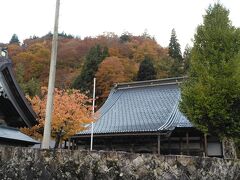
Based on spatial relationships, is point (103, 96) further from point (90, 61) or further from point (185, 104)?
point (185, 104)

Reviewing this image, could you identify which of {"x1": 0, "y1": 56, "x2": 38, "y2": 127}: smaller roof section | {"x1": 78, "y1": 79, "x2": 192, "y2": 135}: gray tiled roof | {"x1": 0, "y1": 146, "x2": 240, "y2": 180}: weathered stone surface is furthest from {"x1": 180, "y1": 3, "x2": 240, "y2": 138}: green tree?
{"x1": 0, "y1": 56, "x2": 38, "y2": 127}: smaller roof section

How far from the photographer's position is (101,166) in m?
6.99

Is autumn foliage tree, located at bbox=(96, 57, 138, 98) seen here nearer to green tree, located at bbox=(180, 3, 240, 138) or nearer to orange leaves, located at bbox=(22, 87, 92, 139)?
orange leaves, located at bbox=(22, 87, 92, 139)

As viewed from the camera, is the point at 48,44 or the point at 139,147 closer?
the point at 139,147

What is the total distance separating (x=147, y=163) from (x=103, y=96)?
107 feet

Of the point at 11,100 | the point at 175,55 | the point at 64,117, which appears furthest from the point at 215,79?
the point at 175,55

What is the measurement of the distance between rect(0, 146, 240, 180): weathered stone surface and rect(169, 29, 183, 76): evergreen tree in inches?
1434

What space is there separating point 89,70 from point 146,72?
24.1 ft

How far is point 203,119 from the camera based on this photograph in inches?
519

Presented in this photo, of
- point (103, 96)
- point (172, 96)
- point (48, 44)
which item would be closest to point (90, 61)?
point (103, 96)

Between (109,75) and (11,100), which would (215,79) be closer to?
(11,100)

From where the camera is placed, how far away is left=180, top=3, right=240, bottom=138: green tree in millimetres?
12742

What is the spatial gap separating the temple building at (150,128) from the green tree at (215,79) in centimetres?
445

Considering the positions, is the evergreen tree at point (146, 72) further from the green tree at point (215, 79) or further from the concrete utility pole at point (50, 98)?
the concrete utility pole at point (50, 98)
